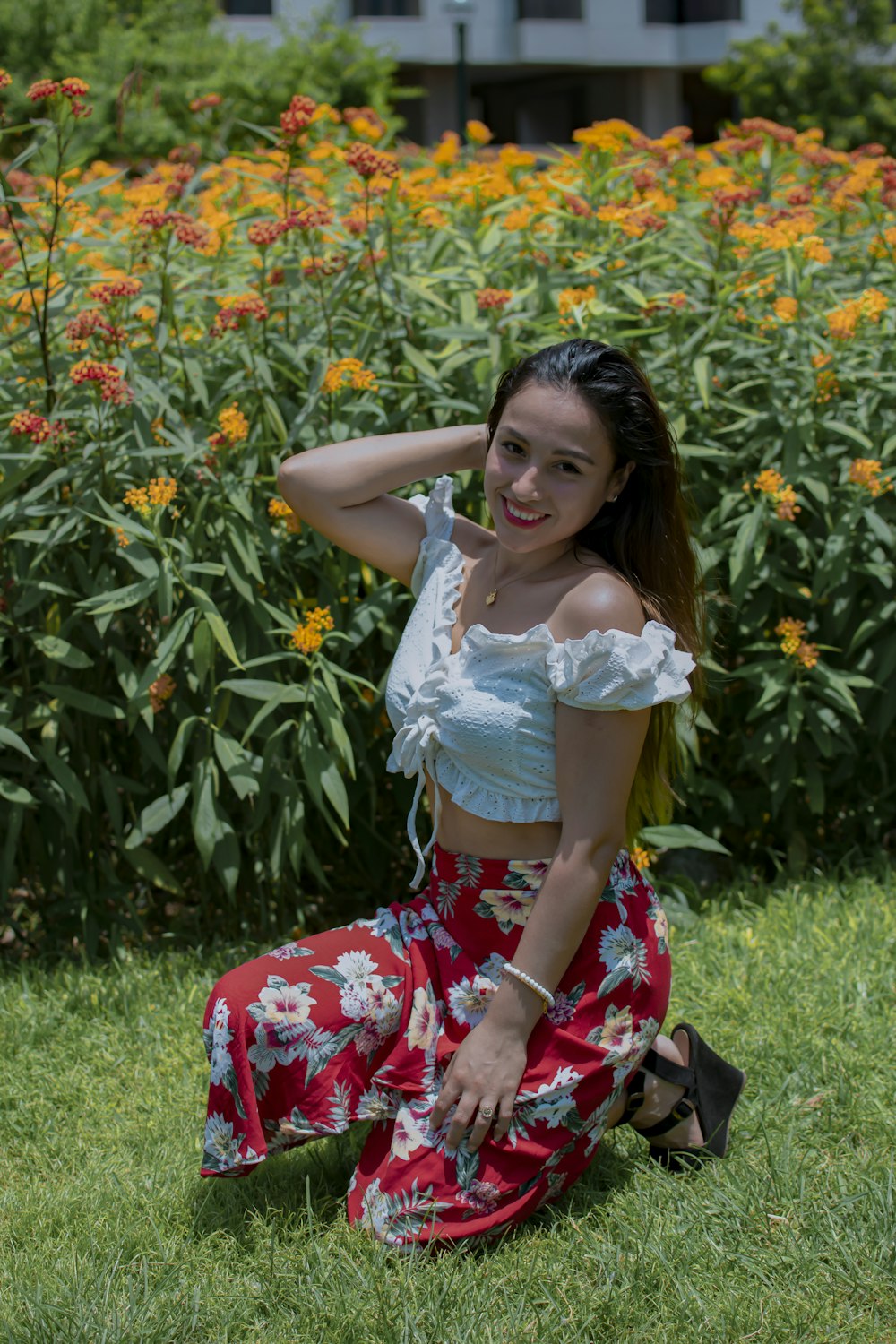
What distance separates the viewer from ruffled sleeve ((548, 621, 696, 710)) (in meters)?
2.03

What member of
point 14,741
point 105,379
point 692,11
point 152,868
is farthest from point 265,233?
point 692,11

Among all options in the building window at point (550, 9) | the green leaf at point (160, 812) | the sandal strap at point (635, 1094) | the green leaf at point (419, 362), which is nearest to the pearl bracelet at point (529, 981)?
the sandal strap at point (635, 1094)

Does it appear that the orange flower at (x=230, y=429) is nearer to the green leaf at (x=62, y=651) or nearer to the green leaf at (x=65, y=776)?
the green leaf at (x=62, y=651)

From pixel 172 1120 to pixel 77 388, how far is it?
5.05ft

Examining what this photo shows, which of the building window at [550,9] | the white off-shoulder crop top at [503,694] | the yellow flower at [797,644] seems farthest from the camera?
the building window at [550,9]

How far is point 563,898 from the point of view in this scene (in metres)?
2.10

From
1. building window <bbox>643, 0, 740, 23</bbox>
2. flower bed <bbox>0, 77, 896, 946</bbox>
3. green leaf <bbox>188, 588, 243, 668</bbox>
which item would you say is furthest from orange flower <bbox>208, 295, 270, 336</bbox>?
building window <bbox>643, 0, 740, 23</bbox>

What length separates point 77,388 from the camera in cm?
311

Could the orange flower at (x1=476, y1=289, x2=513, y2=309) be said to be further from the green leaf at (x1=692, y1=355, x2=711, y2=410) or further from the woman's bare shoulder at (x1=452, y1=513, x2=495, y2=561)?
the woman's bare shoulder at (x1=452, y1=513, x2=495, y2=561)

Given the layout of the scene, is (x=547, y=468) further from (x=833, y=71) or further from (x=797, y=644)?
(x=833, y=71)

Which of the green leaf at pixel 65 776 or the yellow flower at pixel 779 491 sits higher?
the yellow flower at pixel 779 491

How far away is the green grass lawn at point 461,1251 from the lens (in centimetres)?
194

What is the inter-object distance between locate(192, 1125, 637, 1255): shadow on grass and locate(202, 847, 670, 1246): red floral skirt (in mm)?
56

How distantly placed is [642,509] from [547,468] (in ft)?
0.66
